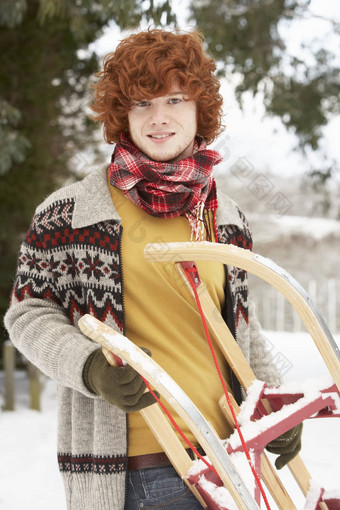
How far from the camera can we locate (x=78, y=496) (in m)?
1.43

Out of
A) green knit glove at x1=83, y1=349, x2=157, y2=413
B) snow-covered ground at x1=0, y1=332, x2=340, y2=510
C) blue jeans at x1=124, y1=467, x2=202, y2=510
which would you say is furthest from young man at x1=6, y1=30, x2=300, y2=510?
snow-covered ground at x1=0, y1=332, x2=340, y2=510

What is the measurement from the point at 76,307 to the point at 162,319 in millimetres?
210

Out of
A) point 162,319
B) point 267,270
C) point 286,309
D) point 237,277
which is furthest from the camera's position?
point 286,309

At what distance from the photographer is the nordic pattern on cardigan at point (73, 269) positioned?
141 cm

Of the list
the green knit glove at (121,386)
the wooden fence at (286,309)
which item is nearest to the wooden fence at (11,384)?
the green knit glove at (121,386)

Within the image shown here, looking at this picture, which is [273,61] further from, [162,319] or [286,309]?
[286,309]

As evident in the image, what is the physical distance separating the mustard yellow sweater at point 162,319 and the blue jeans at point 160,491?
0.17ft

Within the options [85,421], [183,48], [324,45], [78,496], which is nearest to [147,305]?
[85,421]

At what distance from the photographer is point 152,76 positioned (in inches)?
56.3

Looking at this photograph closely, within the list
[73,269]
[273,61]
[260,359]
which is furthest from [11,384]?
[73,269]

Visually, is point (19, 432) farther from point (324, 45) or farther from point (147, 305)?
point (324, 45)

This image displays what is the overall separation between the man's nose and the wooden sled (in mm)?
345

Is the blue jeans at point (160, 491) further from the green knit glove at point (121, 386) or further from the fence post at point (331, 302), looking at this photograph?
the fence post at point (331, 302)

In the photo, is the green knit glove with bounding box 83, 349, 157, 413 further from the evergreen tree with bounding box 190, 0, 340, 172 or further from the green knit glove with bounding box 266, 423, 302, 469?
the evergreen tree with bounding box 190, 0, 340, 172
